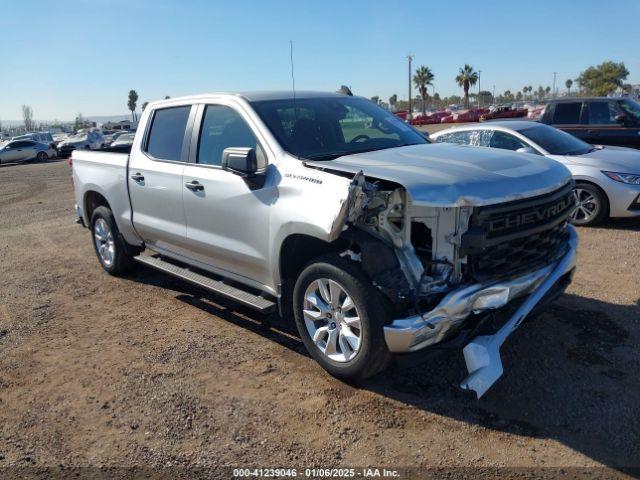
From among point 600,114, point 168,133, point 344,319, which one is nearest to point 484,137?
point 600,114

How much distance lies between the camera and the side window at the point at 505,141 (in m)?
8.29

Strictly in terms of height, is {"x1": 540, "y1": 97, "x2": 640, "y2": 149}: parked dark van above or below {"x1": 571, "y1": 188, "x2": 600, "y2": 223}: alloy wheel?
above

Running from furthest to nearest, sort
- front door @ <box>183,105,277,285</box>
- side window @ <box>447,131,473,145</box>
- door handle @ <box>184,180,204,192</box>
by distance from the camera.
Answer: side window @ <box>447,131,473,145</box>, door handle @ <box>184,180,204,192</box>, front door @ <box>183,105,277,285</box>

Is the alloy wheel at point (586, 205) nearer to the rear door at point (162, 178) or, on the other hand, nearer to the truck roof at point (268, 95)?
the truck roof at point (268, 95)

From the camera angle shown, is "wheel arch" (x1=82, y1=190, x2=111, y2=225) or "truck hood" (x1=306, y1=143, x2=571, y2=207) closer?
"truck hood" (x1=306, y1=143, x2=571, y2=207)

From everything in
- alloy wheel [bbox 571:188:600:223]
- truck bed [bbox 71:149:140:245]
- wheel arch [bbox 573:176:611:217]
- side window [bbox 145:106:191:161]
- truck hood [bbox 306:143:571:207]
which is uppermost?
side window [bbox 145:106:191:161]

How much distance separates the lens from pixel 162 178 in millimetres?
5348

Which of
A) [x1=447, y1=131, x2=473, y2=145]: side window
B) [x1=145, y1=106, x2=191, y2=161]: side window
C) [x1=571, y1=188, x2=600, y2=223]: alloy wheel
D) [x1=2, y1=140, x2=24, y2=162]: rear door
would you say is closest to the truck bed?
[x1=145, y1=106, x2=191, y2=161]: side window

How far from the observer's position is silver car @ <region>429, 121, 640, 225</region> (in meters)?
7.62

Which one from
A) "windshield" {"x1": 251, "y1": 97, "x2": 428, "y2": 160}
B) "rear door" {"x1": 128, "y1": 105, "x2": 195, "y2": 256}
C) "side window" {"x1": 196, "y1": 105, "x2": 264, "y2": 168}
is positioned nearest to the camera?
"windshield" {"x1": 251, "y1": 97, "x2": 428, "y2": 160}

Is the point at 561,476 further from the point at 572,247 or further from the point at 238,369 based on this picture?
the point at 238,369

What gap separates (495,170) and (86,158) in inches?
200

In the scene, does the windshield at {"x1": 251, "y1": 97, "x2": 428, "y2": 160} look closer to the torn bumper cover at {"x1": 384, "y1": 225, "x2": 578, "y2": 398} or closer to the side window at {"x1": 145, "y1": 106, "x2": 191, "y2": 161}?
the side window at {"x1": 145, "y1": 106, "x2": 191, "y2": 161}

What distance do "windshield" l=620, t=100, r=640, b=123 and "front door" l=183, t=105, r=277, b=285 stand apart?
9.41 metres
